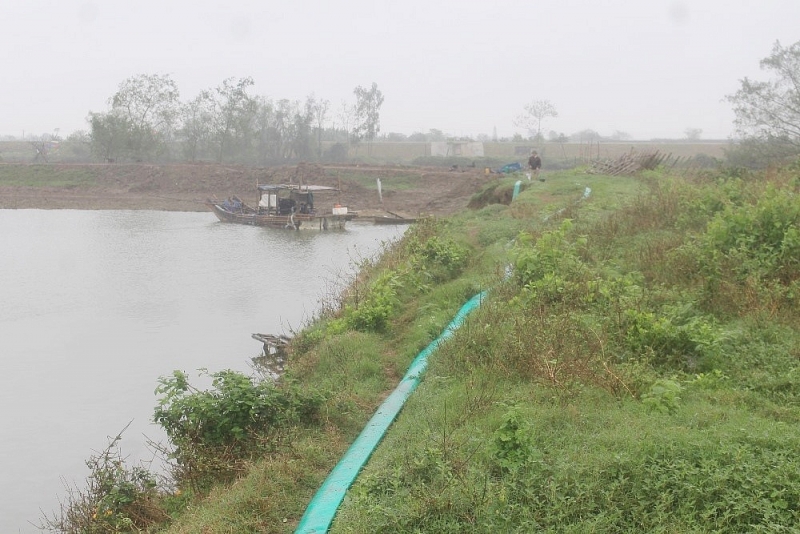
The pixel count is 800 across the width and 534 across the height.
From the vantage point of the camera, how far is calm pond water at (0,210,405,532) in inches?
372

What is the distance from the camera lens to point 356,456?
21.3 ft

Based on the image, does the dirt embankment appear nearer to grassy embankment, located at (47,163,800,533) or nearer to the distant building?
the distant building

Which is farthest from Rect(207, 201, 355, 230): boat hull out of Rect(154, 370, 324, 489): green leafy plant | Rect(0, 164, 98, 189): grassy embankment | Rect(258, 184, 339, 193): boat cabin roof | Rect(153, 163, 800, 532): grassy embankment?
Rect(154, 370, 324, 489): green leafy plant

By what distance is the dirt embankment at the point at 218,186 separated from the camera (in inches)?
1705

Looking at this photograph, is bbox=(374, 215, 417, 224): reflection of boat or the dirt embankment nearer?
bbox=(374, 215, 417, 224): reflection of boat

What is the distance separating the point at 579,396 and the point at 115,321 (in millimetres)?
11889

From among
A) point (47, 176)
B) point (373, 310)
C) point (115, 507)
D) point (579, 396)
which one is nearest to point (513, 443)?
point (579, 396)

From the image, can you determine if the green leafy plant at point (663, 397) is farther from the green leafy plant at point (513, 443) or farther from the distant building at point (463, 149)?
the distant building at point (463, 149)

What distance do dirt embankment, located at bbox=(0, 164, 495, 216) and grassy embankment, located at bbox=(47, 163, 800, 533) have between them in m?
30.2

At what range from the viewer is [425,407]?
22.7ft

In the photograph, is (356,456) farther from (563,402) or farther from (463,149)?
(463,149)

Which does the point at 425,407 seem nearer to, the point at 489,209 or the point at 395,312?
the point at 395,312

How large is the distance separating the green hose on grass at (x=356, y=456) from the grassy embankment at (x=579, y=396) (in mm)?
165

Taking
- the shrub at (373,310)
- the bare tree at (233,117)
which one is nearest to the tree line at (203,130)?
the bare tree at (233,117)
